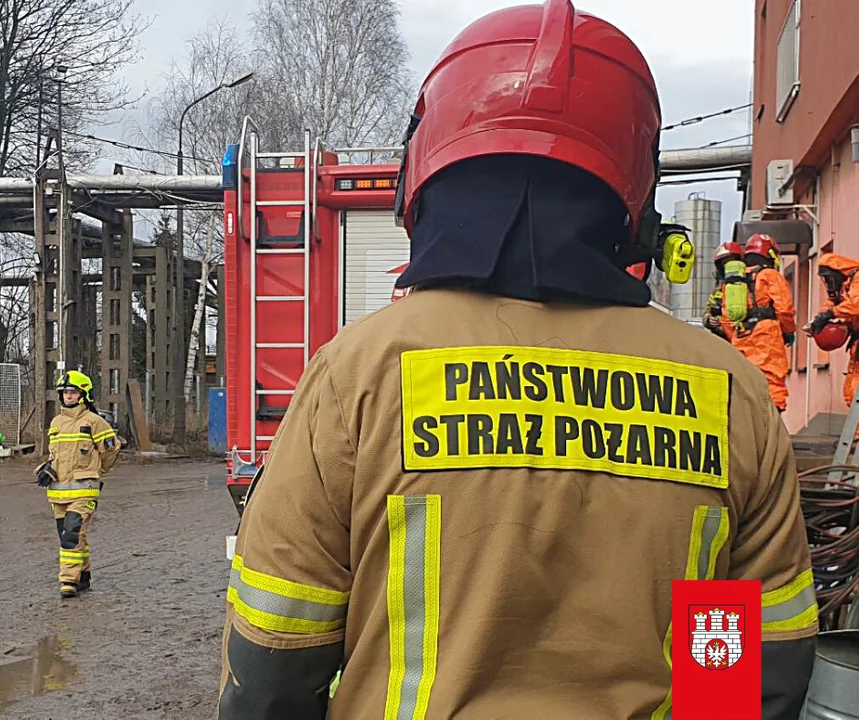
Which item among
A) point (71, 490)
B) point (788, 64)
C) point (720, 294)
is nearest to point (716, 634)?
point (720, 294)

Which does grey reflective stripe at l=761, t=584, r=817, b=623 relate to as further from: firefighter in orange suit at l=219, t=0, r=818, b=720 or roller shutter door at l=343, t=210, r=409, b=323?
roller shutter door at l=343, t=210, r=409, b=323

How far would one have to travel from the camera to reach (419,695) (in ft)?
4.47

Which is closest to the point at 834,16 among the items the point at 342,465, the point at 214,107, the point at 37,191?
the point at 342,465

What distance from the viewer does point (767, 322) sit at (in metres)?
6.93

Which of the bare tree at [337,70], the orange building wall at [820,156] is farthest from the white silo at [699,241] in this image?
the orange building wall at [820,156]

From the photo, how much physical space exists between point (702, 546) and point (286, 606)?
60cm

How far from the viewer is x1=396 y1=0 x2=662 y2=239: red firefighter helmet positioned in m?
1.54

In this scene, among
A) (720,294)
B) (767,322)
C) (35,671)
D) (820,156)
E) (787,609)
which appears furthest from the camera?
(820,156)

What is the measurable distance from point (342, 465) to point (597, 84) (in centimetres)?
73

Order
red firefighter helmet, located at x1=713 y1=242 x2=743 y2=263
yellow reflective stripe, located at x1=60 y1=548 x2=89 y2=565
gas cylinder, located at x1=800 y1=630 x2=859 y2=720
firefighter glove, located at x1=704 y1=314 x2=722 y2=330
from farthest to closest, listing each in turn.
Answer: yellow reflective stripe, located at x1=60 y1=548 x2=89 y2=565 → firefighter glove, located at x1=704 y1=314 x2=722 y2=330 → red firefighter helmet, located at x1=713 y1=242 x2=743 y2=263 → gas cylinder, located at x1=800 y1=630 x2=859 y2=720

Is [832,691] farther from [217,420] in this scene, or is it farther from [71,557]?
[217,420]

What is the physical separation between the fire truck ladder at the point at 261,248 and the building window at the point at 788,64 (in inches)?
250

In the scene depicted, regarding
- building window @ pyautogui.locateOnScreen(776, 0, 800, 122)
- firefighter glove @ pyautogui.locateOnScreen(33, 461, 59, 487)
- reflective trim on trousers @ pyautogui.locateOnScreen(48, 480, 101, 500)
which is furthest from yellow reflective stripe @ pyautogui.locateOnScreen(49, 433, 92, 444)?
building window @ pyautogui.locateOnScreen(776, 0, 800, 122)

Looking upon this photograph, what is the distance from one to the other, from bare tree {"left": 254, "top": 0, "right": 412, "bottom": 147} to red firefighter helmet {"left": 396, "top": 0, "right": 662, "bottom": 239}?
26422mm
